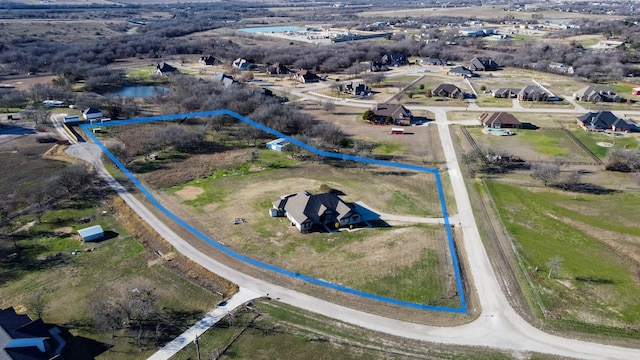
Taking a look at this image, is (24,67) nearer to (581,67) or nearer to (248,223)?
(248,223)

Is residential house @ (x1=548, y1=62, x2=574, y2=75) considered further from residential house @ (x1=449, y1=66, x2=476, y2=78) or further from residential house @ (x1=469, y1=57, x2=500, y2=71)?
residential house @ (x1=449, y1=66, x2=476, y2=78)

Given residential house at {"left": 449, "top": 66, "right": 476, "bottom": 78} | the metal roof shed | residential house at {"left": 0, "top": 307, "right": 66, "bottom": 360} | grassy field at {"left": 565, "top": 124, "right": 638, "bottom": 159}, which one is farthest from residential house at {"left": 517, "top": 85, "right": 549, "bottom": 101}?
residential house at {"left": 0, "top": 307, "right": 66, "bottom": 360}

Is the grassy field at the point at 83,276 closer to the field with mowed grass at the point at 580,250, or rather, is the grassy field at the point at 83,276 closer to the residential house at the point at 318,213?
the residential house at the point at 318,213

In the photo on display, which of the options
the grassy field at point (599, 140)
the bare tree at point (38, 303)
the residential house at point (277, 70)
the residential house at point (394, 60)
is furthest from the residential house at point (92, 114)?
the residential house at point (394, 60)

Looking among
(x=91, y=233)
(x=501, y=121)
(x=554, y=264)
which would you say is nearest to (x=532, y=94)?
(x=501, y=121)

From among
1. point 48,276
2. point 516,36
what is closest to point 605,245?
point 48,276

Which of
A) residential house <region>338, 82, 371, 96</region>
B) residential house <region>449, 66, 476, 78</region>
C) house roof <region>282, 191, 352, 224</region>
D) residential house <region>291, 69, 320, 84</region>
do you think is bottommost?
house roof <region>282, 191, 352, 224</region>
